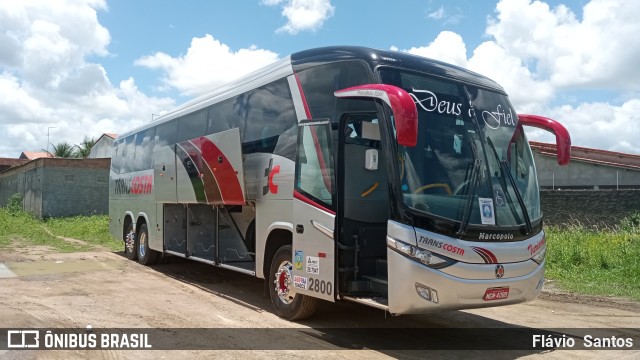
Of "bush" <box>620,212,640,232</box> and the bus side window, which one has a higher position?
the bus side window

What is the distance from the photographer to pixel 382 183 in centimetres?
736

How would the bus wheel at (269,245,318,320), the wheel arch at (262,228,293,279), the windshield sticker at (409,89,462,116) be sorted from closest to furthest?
the windshield sticker at (409,89,462,116) → the bus wheel at (269,245,318,320) → the wheel arch at (262,228,293,279)

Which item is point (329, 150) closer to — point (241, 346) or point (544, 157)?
point (241, 346)

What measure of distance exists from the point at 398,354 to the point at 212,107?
6109mm

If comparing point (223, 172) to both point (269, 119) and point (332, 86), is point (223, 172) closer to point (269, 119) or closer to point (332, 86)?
point (269, 119)

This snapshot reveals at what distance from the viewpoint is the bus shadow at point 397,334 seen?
6668 millimetres

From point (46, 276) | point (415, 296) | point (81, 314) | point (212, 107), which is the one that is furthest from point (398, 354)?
point (46, 276)

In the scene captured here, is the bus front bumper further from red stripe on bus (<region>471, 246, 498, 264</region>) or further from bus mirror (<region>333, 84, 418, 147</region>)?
bus mirror (<region>333, 84, 418, 147</region>)

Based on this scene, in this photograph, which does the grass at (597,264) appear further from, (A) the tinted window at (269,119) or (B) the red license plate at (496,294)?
(A) the tinted window at (269,119)

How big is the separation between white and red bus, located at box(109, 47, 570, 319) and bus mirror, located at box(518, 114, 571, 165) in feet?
0.06

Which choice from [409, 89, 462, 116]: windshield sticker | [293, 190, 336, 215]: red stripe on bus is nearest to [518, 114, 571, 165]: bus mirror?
[409, 89, 462, 116]: windshield sticker

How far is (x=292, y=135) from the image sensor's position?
794cm

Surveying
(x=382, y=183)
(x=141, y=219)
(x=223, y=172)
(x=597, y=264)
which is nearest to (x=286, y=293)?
(x=382, y=183)

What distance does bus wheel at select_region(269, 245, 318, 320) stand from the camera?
7750 mm
